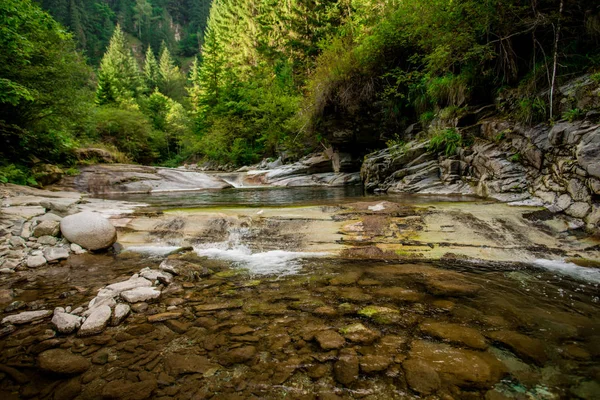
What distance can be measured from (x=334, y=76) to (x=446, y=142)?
16.9 ft

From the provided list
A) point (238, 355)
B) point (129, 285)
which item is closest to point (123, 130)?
point (129, 285)

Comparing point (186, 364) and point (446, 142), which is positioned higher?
point (446, 142)

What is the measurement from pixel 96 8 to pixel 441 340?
9023 cm

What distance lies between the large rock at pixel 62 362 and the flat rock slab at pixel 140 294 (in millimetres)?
734

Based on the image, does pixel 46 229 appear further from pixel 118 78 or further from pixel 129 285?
pixel 118 78

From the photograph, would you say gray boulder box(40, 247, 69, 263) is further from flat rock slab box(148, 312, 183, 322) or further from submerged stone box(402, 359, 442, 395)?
submerged stone box(402, 359, 442, 395)

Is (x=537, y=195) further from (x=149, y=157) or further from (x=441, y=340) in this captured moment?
(x=149, y=157)

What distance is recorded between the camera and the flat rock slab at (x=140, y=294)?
2.80 meters

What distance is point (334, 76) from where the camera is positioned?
36.2 ft

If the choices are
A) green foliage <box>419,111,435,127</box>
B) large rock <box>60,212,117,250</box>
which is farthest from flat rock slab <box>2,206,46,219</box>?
green foliage <box>419,111,435,127</box>

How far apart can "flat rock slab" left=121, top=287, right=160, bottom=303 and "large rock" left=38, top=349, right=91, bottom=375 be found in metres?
0.73

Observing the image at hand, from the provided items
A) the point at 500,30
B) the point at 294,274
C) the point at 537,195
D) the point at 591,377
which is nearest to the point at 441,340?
the point at 591,377

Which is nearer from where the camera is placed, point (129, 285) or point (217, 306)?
point (217, 306)

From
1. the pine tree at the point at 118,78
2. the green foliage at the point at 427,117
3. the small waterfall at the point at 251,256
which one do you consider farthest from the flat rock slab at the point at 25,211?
the pine tree at the point at 118,78
